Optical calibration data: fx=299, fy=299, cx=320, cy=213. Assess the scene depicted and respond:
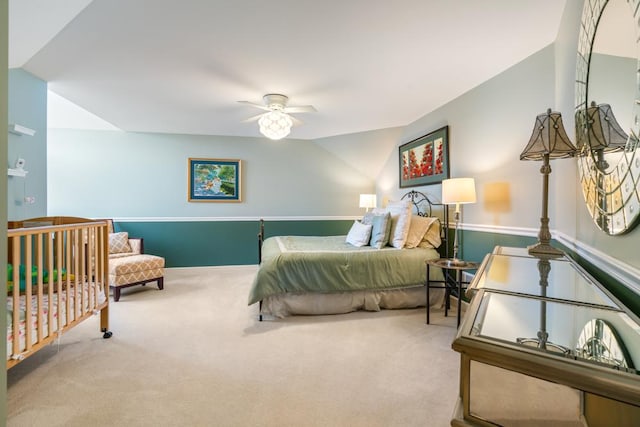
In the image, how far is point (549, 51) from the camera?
7.43 ft

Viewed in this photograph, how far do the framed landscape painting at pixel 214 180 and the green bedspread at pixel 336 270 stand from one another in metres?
2.37

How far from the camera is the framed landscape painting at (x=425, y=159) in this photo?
11.8ft

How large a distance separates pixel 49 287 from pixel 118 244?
2.49 meters

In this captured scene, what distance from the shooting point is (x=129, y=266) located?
3666 mm

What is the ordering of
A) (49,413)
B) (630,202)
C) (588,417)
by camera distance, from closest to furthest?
1. (588,417)
2. (630,202)
3. (49,413)

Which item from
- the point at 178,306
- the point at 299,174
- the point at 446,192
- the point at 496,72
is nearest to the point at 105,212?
the point at 178,306

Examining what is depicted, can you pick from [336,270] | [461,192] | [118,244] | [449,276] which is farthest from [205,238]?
[461,192]

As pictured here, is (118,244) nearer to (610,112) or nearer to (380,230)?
(380,230)

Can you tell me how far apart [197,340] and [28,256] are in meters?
1.29

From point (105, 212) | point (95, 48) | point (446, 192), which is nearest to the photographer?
point (95, 48)

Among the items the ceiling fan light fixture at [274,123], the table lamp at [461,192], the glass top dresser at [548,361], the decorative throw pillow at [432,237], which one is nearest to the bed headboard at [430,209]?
the decorative throw pillow at [432,237]

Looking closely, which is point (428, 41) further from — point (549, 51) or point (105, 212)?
point (105, 212)

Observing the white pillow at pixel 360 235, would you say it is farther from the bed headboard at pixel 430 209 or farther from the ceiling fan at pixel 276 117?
the ceiling fan at pixel 276 117

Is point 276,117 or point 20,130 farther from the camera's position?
point 276,117
